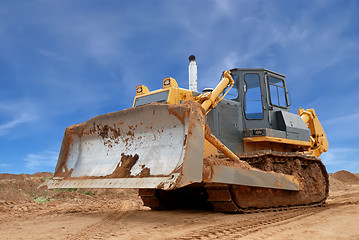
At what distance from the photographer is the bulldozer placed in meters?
4.55

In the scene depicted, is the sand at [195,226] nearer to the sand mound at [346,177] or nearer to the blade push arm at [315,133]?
the blade push arm at [315,133]

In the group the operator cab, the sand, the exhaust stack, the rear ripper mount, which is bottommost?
the sand

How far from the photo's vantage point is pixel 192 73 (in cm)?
760

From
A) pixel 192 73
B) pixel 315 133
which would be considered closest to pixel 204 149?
pixel 192 73

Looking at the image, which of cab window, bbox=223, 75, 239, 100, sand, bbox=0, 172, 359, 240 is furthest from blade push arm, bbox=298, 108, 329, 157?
sand, bbox=0, 172, 359, 240

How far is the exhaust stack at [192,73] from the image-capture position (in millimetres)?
7333

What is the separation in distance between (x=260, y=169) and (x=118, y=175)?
2.70m

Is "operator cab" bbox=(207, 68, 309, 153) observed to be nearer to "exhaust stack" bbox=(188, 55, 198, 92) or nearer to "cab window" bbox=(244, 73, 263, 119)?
"cab window" bbox=(244, 73, 263, 119)

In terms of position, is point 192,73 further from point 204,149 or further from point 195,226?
point 195,226

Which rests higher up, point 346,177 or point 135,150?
point 346,177

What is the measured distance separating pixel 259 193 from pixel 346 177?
2356 centimetres

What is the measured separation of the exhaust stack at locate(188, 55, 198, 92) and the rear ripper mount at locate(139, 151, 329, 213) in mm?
2148

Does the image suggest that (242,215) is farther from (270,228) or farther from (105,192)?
(105,192)

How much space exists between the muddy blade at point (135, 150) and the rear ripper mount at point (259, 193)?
2.15 ft
